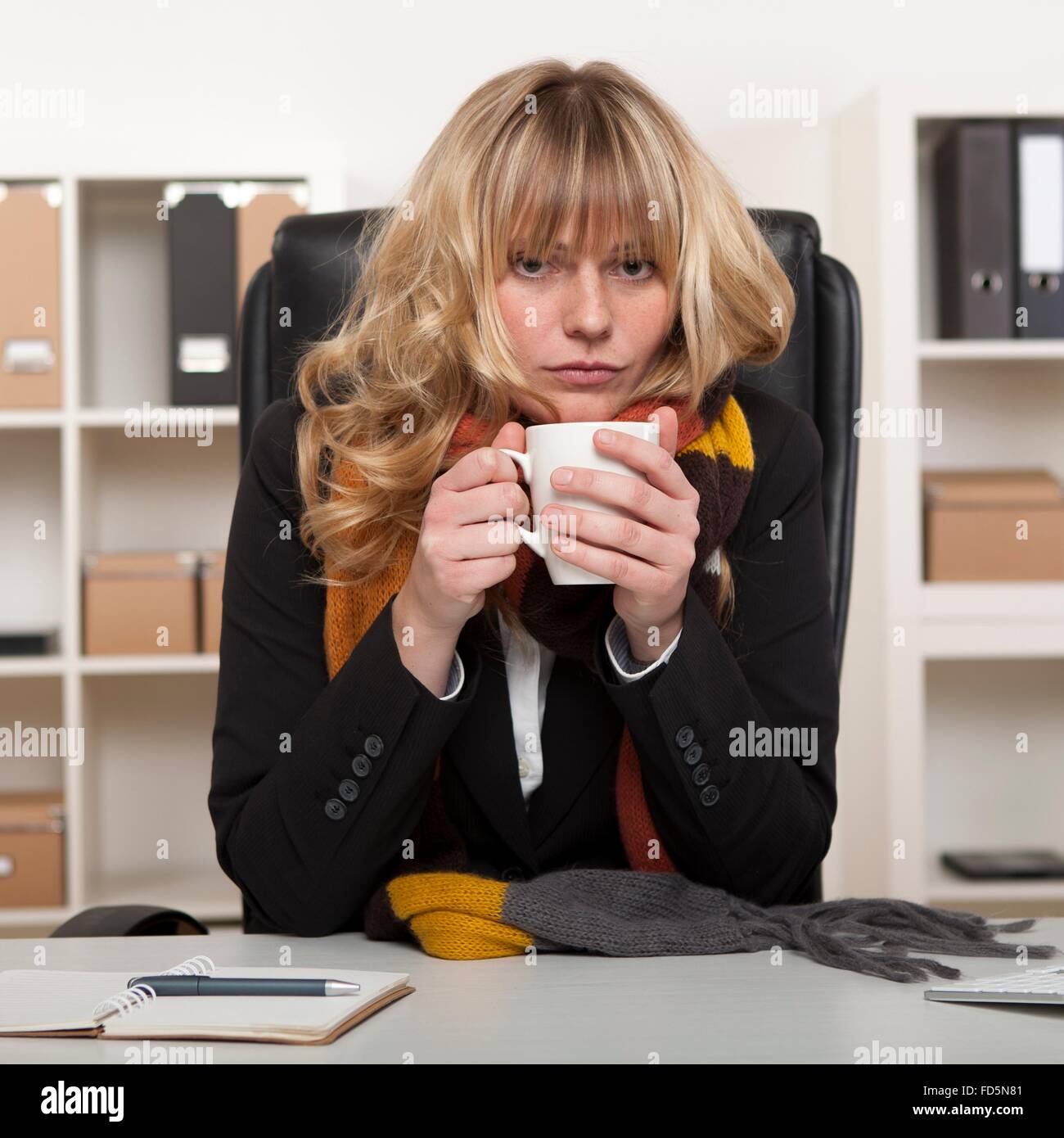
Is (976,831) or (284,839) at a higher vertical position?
(284,839)

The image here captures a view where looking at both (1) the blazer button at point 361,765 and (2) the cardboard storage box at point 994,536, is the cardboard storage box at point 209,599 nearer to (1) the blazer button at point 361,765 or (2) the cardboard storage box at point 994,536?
(2) the cardboard storage box at point 994,536

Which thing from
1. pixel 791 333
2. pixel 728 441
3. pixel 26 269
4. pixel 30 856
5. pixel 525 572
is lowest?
pixel 30 856

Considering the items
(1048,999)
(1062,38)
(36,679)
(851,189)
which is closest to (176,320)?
(36,679)

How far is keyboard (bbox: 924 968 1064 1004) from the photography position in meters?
0.61

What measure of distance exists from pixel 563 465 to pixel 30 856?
1.78 metres

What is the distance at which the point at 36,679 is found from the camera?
8.12 feet

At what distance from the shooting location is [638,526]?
0.80 meters

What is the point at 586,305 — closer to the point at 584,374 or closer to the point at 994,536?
the point at 584,374

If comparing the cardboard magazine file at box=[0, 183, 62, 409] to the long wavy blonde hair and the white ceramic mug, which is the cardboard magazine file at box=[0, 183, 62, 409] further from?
the white ceramic mug

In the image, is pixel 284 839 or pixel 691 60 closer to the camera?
pixel 284 839

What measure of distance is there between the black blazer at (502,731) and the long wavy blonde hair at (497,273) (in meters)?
0.05

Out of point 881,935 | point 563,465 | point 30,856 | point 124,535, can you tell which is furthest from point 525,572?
point 124,535
